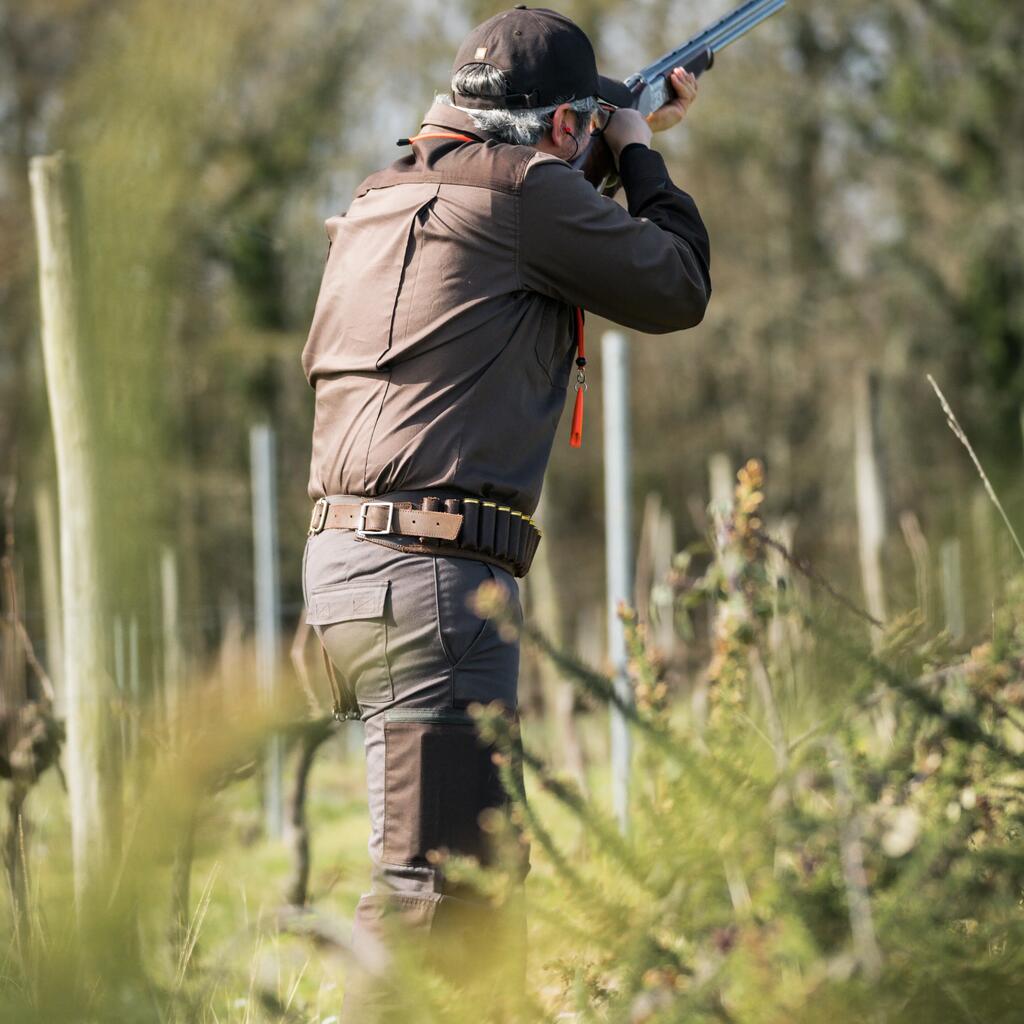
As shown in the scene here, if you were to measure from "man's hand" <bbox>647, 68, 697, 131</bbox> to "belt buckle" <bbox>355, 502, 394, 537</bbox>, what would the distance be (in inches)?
45.6

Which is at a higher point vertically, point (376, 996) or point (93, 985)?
point (93, 985)

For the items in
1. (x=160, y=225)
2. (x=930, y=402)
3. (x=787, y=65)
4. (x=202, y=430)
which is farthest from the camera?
(x=787, y=65)

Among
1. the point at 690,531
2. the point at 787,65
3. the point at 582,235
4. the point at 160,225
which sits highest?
the point at 787,65

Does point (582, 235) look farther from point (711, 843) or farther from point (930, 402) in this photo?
point (930, 402)

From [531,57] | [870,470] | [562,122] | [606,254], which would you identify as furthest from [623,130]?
[870,470]

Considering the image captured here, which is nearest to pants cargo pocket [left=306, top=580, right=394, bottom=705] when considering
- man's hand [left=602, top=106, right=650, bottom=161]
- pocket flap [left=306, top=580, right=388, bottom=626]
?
pocket flap [left=306, top=580, right=388, bottom=626]

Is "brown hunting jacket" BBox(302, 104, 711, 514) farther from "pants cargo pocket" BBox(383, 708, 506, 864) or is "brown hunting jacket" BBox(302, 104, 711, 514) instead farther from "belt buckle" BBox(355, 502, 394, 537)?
"pants cargo pocket" BBox(383, 708, 506, 864)

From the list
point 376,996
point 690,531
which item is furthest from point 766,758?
point 690,531

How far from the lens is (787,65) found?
16.1 m

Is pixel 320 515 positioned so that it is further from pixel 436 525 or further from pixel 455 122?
pixel 455 122

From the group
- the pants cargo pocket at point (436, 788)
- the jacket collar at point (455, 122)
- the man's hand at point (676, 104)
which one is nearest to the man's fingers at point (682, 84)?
the man's hand at point (676, 104)

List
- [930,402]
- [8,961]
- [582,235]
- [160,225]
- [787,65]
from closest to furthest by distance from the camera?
[160,225] < [8,961] < [582,235] < [930,402] < [787,65]

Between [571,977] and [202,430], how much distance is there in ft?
42.5

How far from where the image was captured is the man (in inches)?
84.8
